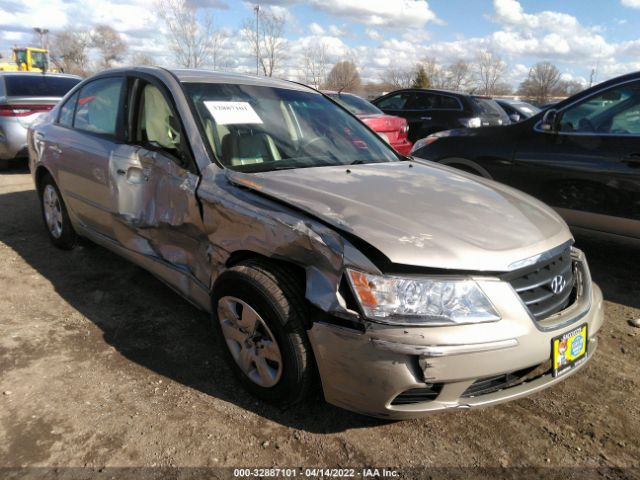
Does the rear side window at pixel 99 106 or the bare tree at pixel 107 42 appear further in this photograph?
the bare tree at pixel 107 42

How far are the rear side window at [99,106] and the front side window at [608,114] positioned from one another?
3.66m

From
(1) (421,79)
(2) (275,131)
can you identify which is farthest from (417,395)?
(1) (421,79)

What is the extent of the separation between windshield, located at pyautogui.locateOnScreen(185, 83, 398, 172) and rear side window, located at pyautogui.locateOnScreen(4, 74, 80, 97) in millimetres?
6451

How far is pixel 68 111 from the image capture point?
4.37 m

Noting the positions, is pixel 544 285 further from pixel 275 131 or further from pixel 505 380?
pixel 275 131

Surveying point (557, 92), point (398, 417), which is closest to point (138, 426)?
point (398, 417)

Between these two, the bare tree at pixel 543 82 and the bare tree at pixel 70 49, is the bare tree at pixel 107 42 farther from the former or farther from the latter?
the bare tree at pixel 543 82

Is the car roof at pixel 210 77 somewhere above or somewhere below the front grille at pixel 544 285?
above

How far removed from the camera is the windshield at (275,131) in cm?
288

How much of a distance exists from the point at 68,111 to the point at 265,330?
3165 mm

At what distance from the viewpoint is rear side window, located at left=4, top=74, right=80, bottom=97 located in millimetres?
8117

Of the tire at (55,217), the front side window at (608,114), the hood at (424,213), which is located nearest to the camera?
the hood at (424,213)

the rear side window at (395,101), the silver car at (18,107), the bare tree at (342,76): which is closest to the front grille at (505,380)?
the silver car at (18,107)

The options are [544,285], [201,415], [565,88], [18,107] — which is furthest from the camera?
[565,88]
